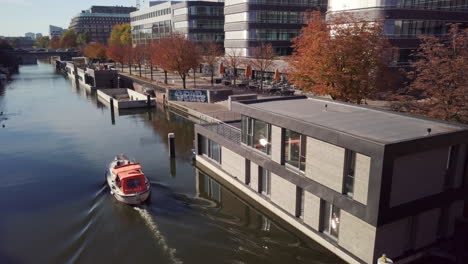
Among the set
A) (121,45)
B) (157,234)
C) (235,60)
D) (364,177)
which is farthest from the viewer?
(121,45)

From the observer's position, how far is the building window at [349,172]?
16.7 m

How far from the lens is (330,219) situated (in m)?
18.7

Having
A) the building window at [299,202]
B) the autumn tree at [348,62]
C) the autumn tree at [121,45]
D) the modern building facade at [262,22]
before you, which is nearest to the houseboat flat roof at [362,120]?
the building window at [299,202]

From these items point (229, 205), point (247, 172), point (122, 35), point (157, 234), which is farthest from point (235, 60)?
point (122, 35)

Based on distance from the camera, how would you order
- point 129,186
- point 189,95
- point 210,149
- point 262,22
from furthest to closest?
1. point 262,22
2. point 189,95
3. point 210,149
4. point 129,186

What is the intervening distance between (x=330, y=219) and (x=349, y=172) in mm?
3087

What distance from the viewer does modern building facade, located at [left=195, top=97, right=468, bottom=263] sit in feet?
51.1

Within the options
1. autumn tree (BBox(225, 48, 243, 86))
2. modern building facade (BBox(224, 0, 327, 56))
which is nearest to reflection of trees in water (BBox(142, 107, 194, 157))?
autumn tree (BBox(225, 48, 243, 86))

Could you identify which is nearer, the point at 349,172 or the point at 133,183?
the point at 349,172

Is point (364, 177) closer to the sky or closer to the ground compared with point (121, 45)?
closer to the ground

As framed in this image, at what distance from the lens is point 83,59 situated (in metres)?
161

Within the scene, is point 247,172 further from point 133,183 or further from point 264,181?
point 133,183

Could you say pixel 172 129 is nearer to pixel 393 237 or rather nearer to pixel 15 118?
pixel 15 118

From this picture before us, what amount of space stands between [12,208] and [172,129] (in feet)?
77.4
